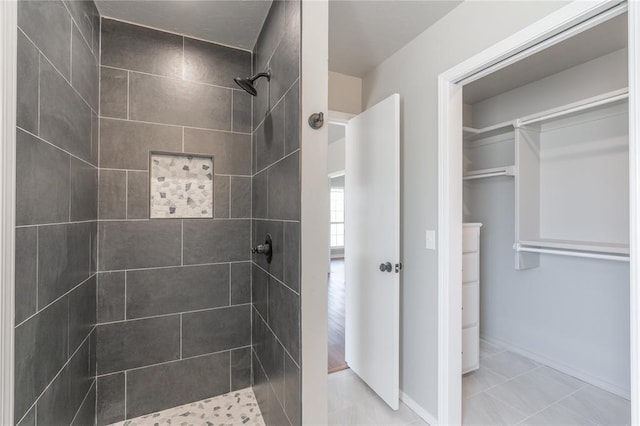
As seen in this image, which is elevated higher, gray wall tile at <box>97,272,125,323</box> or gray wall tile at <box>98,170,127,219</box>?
gray wall tile at <box>98,170,127,219</box>

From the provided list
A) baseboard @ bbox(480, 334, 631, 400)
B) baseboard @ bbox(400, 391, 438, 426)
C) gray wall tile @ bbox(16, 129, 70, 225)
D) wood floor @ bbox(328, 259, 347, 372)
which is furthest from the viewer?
wood floor @ bbox(328, 259, 347, 372)

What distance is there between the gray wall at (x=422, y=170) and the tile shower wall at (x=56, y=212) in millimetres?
1853

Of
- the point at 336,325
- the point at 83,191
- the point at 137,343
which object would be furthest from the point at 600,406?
the point at 83,191

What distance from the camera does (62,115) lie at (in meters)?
1.13

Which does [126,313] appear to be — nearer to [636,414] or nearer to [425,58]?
[636,414]

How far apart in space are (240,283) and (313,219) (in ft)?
3.43

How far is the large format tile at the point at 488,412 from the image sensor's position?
1755 mm

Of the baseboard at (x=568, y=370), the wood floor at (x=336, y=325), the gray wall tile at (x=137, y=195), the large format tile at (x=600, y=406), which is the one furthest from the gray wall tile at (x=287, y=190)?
the baseboard at (x=568, y=370)

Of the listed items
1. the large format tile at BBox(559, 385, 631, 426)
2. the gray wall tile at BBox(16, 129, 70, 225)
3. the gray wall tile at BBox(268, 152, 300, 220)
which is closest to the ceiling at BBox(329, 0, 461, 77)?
the gray wall tile at BBox(268, 152, 300, 220)

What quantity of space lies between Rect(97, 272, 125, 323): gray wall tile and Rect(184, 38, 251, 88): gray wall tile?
1344 millimetres

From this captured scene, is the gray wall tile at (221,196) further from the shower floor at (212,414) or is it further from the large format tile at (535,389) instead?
the large format tile at (535,389)

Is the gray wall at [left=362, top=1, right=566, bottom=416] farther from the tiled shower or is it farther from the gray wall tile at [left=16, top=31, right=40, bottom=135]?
the gray wall tile at [left=16, top=31, right=40, bottom=135]

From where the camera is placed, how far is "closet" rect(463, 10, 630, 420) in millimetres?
2059

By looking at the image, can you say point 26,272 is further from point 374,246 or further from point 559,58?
point 559,58
